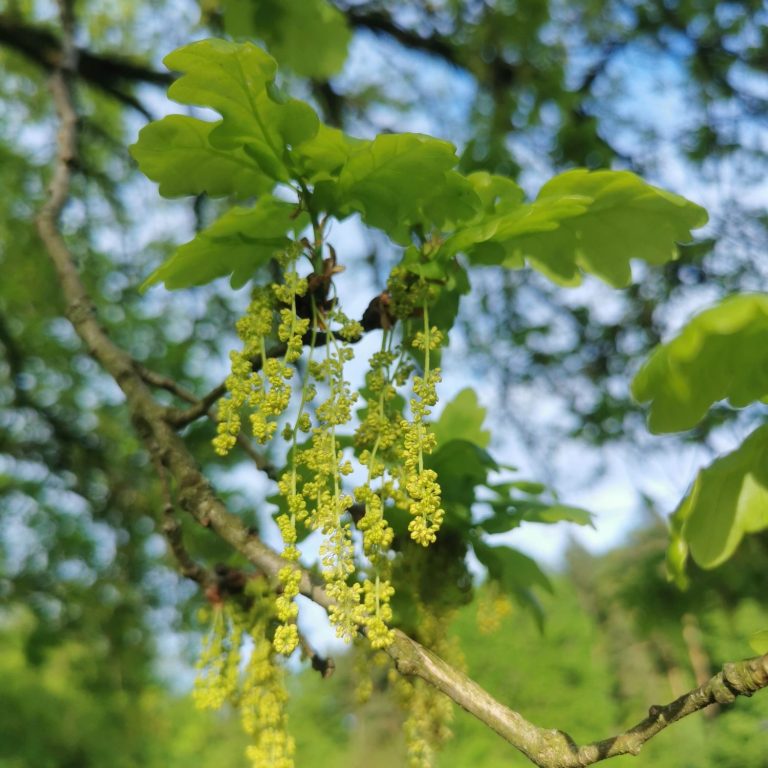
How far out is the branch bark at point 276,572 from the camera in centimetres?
72

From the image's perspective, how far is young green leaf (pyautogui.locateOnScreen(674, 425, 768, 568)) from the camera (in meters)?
0.80

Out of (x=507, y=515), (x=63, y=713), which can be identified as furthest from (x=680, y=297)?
(x=63, y=713)

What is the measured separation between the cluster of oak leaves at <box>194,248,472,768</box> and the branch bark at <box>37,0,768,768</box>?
5 centimetres

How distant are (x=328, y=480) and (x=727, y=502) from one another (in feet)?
1.45

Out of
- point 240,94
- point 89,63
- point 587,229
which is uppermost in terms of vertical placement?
point 89,63

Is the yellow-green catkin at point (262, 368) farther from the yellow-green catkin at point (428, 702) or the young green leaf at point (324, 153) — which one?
the yellow-green catkin at point (428, 702)

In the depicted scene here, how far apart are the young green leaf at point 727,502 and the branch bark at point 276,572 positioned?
0.50ft

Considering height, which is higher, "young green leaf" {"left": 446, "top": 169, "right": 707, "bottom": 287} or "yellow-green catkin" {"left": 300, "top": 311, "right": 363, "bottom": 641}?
"young green leaf" {"left": 446, "top": 169, "right": 707, "bottom": 287}

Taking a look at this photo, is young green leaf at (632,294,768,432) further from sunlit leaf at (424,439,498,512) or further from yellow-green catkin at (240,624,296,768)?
yellow-green catkin at (240,624,296,768)

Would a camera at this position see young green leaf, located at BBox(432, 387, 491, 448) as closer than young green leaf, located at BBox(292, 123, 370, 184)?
No

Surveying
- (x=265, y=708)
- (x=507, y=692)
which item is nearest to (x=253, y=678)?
(x=265, y=708)

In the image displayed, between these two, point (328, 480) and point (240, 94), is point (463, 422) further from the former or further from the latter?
point (240, 94)

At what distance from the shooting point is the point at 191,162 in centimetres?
110

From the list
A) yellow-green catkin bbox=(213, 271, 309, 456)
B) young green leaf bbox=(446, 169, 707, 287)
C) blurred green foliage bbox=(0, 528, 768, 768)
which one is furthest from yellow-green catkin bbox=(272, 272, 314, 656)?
blurred green foliage bbox=(0, 528, 768, 768)
